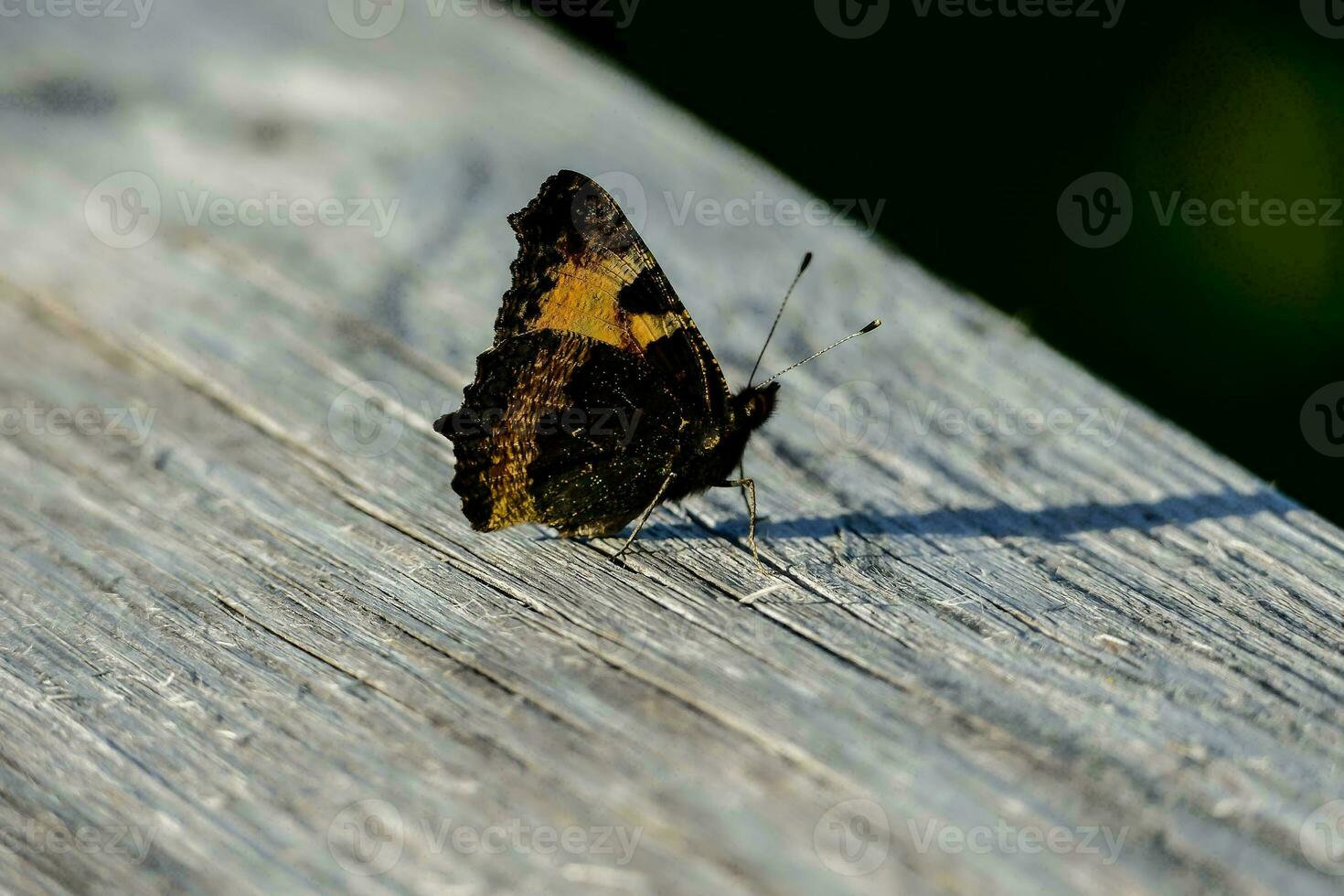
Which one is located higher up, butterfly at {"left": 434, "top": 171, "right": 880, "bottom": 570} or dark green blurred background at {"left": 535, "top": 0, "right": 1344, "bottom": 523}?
dark green blurred background at {"left": 535, "top": 0, "right": 1344, "bottom": 523}

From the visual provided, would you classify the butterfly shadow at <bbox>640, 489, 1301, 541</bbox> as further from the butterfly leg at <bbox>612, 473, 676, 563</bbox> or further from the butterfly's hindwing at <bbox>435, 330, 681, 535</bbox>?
the butterfly's hindwing at <bbox>435, 330, 681, 535</bbox>

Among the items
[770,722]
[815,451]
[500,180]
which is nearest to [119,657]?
[770,722]

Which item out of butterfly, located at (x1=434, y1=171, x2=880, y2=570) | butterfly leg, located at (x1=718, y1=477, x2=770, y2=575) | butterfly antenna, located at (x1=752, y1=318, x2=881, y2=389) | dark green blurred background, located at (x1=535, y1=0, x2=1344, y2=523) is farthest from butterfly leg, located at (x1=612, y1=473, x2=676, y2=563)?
dark green blurred background, located at (x1=535, y1=0, x2=1344, y2=523)

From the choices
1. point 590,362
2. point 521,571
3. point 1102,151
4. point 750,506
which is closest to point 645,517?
point 750,506

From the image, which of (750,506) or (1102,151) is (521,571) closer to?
(750,506)

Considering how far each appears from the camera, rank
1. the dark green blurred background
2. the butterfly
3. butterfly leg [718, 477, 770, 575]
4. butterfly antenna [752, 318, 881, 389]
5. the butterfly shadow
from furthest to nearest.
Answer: the dark green blurred background < butterfly antenna [752, 318, 881, 389] < the butterfly < the butterfly shadow < butterfly leg [718, 477, 770, 575]

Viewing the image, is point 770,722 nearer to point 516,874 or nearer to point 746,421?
point 516,874

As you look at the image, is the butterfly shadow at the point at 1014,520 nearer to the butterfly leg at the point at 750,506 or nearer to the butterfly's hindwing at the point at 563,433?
the butterfly leg at the point at 750,506
